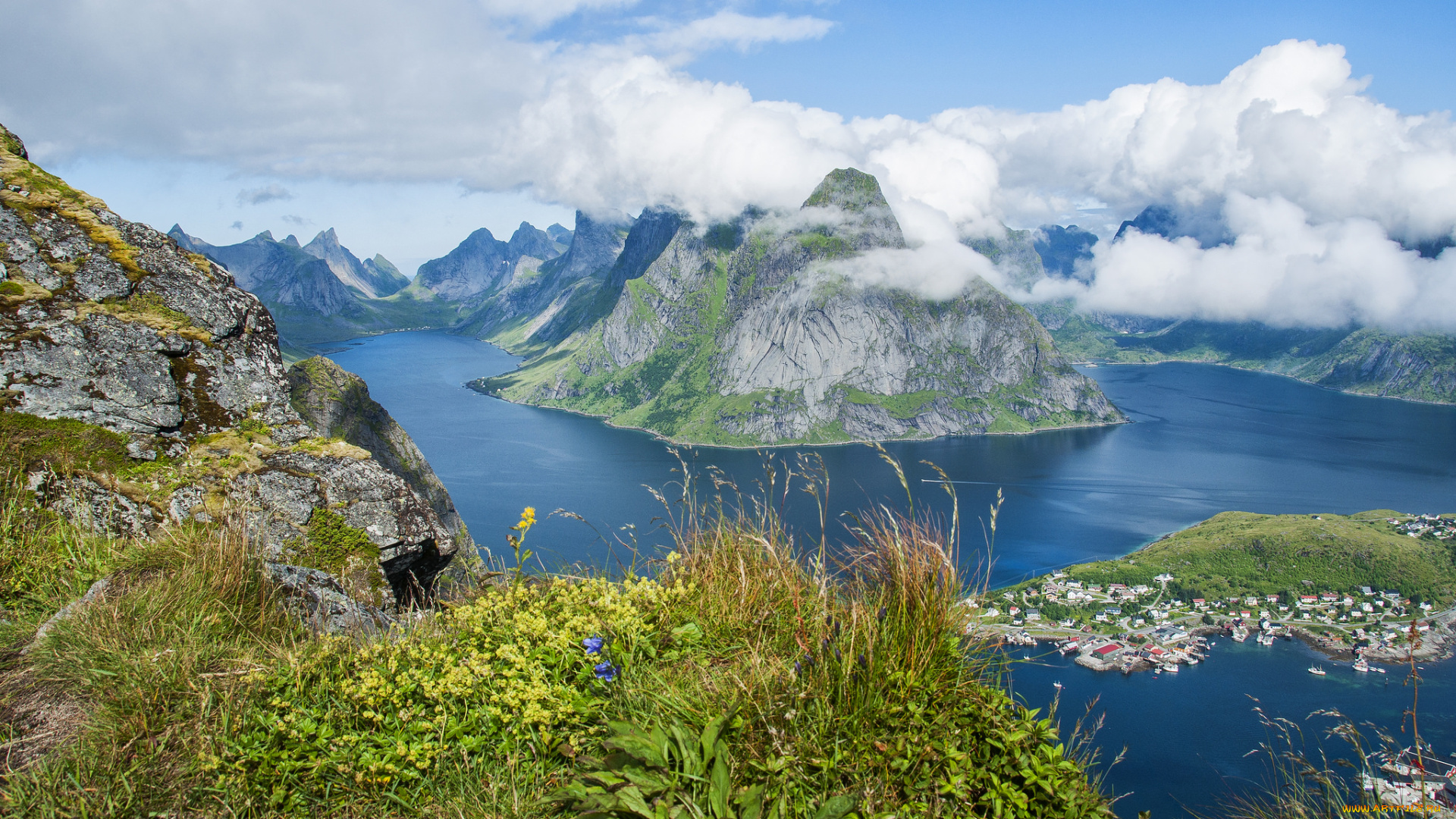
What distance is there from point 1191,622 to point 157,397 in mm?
86315

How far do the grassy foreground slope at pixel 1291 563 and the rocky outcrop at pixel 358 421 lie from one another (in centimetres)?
7740

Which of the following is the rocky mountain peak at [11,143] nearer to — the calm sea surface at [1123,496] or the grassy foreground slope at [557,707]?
the grassy foreground slope at [557,707]

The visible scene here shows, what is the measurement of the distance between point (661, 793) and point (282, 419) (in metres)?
7.37

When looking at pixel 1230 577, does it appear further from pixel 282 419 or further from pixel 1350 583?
pixel 282 419

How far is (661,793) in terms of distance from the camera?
3.45m

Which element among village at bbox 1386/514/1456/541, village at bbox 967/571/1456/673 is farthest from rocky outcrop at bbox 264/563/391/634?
village at bbox 1386/514/1456/541

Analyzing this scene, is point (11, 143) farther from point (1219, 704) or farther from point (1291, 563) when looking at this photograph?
point (1291, 563)

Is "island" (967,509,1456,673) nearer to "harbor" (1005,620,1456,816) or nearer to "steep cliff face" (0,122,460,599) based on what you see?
"harbor" (1005,620,1456,816)

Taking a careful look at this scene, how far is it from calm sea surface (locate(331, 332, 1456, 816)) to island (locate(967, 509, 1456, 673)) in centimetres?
304

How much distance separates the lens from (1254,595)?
7812cm

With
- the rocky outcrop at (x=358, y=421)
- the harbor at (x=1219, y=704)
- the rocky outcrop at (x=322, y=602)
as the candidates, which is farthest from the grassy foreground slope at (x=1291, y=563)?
the rocky outcrop at (x=322, y=602)

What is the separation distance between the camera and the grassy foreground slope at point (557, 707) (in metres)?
3.62

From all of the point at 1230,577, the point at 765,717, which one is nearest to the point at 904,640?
the point at 765,717

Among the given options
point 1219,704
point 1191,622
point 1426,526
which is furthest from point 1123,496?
point 1219,704
